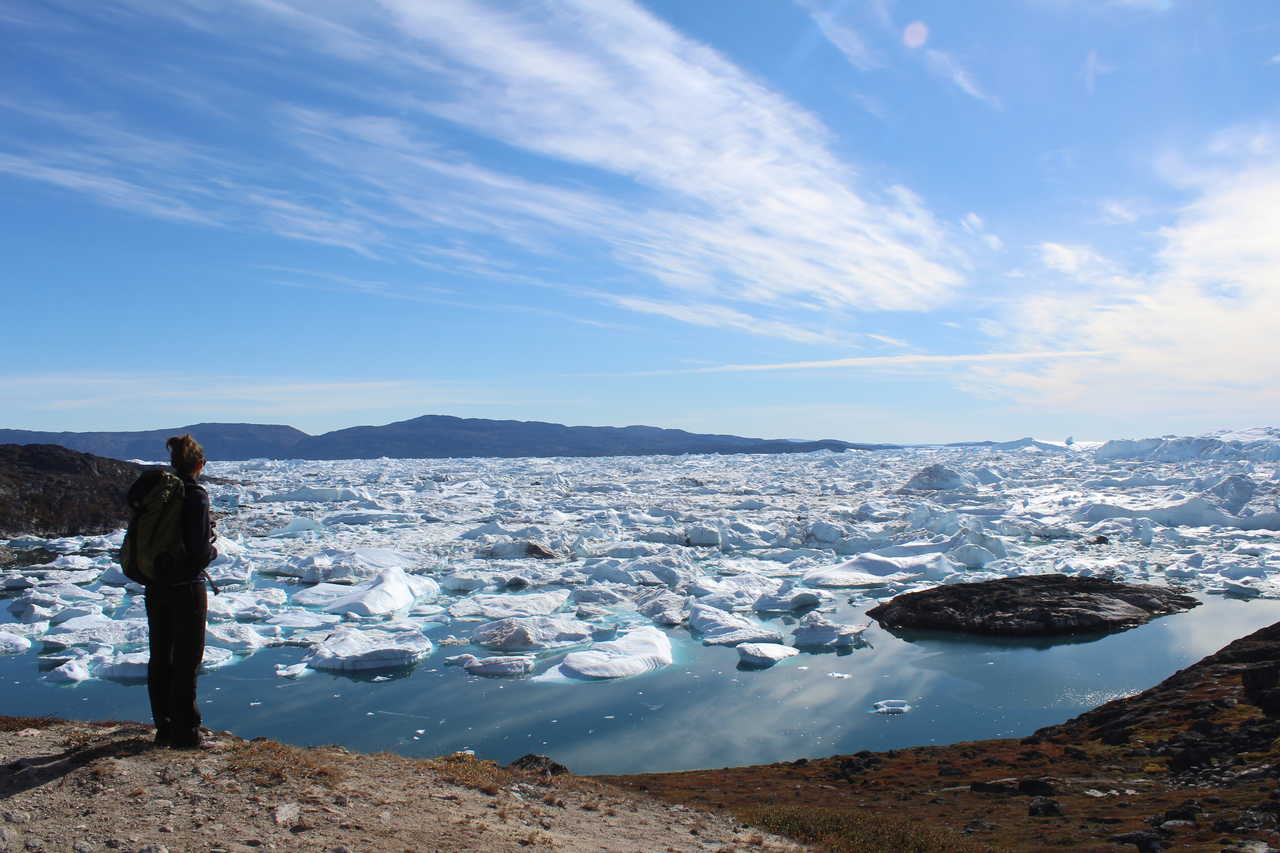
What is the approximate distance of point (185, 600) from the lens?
3857 millimetres

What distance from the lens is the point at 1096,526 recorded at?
82.5ft

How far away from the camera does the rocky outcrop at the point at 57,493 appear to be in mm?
24219

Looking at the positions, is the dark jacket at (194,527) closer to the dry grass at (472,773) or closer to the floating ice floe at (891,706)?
the dry grass at (472,773)

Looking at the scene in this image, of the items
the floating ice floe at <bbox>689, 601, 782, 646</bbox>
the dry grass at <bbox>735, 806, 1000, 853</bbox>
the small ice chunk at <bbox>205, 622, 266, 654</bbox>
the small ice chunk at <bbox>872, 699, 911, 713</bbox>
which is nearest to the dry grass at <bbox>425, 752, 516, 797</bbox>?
the dry grass at <bbox>735, 806, 1000, 853</bbox>

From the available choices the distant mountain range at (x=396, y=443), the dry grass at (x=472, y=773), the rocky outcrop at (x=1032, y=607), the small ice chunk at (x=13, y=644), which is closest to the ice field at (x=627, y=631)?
the small ice chunk at (x=13, y=644)

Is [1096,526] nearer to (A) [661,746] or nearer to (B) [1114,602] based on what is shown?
(B) [1114,602]

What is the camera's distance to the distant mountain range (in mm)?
99562

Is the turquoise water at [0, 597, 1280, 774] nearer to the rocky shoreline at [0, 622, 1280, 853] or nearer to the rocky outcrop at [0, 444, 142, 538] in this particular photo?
the rocky shoreline at [0, 622, 1280, 853]

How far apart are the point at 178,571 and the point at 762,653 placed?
30.4 feet

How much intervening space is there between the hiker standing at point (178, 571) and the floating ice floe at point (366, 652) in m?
7.35

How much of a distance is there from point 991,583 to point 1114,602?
208 centimetres

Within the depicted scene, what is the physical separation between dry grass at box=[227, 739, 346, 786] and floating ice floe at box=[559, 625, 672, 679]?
6469 mm

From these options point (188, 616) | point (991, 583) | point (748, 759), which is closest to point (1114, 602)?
point (991, 583)

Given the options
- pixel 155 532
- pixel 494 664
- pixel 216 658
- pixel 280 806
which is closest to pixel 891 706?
pixel 494 664
